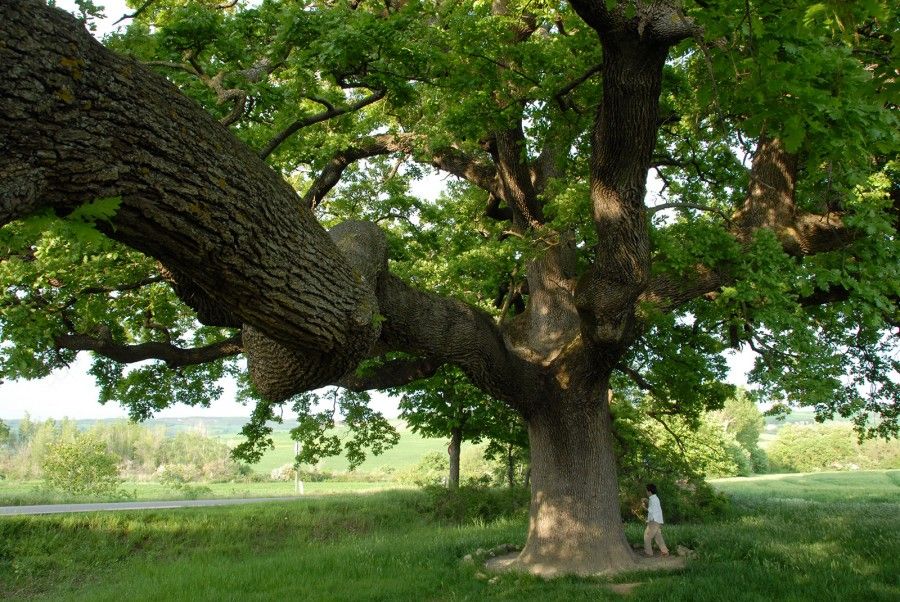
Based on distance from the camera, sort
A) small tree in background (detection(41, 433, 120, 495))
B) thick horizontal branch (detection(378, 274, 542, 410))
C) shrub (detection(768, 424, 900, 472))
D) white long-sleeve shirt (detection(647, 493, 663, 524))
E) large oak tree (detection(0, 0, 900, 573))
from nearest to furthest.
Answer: large oak tree (detection(0, 0, 900, 573)) → thick horizontal branch (detection(378, 274, 542, 410)) → white long-sleeve shirt (detection(647, 493, 663, 524)) → small tree in background (detection(41, 433, 120, 495)) → shrub (detection(768, 424, 900, 472))

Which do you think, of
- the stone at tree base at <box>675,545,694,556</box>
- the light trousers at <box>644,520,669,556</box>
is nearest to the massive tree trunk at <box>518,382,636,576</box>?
the light trousers at <box>644,520,669,556</box>

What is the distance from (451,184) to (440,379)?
626 centimetres

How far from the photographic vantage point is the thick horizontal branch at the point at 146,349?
38.2 feet

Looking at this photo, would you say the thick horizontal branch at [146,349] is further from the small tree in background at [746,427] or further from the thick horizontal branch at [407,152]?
the small tree in background at [746,427]

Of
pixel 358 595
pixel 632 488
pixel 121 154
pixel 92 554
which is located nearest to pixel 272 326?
pixel 121 154

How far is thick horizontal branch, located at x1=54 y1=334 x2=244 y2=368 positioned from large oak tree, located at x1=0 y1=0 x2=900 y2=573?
0.05 m

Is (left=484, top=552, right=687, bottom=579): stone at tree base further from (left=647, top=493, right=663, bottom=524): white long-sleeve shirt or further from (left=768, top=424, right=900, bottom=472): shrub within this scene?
(left=768, top=424, right=900, bottom=472): shrub

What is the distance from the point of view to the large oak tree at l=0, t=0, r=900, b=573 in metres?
3.92

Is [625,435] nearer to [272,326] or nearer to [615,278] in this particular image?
[615,278]

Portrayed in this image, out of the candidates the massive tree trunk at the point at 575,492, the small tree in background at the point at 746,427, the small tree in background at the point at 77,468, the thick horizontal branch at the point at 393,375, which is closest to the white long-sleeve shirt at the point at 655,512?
the massive tree trunk at the point at 575,492

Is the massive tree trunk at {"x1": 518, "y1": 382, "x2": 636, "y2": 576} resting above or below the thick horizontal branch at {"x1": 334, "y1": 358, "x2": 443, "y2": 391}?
below

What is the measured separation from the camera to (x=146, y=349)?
38.5 ft

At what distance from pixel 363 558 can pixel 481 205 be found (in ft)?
27.1

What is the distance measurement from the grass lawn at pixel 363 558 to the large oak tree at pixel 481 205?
1.83 metres
